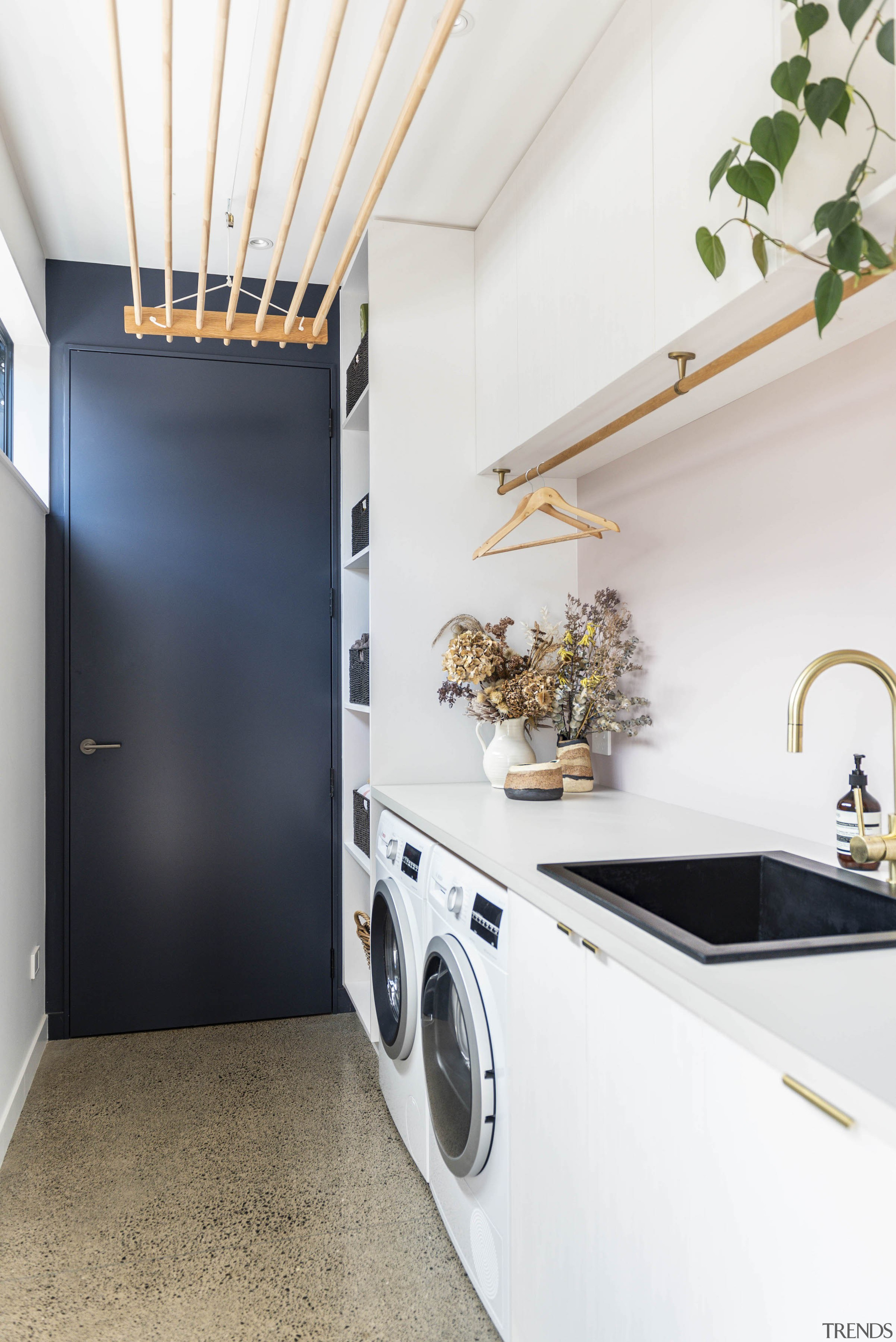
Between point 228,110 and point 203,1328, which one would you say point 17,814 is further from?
point 228,110

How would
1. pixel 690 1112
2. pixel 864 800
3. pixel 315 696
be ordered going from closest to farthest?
pixel 690 1112
pixel 864 800
pixel 315 696

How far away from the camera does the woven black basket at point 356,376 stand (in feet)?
9.76

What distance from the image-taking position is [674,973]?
1.06 m

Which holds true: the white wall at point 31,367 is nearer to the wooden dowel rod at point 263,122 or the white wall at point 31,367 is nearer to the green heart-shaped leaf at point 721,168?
the wooden dowel rod at point 263,122

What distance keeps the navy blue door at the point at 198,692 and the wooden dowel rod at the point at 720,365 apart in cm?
145

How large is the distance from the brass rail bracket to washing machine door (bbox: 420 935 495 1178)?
1141 mm

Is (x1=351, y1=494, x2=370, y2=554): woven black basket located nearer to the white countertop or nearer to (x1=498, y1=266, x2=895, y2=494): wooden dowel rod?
(x1=498, y1=266, x2=895, y2=494): wooden dowel rod

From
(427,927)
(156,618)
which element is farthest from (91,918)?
(427,927)

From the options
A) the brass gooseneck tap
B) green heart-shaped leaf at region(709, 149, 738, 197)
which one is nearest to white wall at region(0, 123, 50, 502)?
green heart-shaped leaf at region(709, 149, 738, 197)

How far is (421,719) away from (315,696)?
0.80m

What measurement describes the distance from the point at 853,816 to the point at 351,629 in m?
2.20

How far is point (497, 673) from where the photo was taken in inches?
104

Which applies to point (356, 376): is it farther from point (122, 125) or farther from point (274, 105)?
point (122, 125)

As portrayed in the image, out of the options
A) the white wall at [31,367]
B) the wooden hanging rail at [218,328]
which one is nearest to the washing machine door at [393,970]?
the wooden hanging rail at [218,328]
